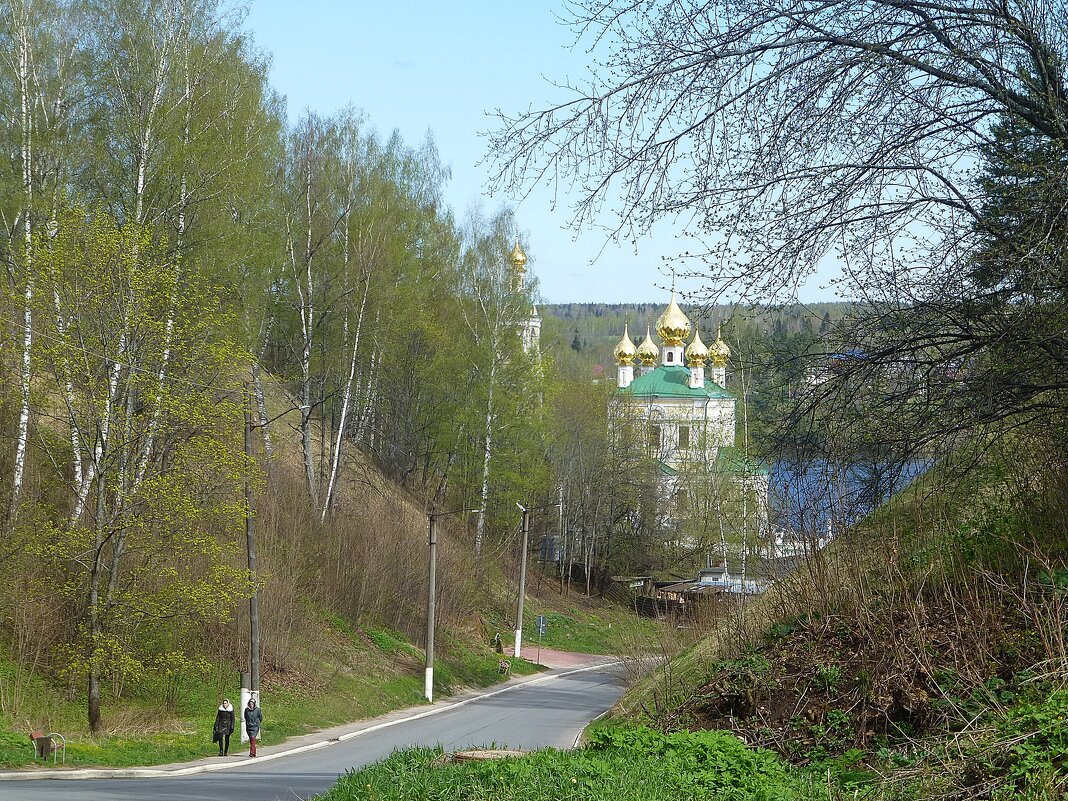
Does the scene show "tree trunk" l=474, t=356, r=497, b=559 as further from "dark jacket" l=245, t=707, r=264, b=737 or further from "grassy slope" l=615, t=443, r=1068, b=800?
"grassy slope" l=615, t=443, r=1068, b=800

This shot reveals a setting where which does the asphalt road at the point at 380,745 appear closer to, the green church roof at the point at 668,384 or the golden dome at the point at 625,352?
the green church roof at the point at 668,384

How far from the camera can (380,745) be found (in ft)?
74.4

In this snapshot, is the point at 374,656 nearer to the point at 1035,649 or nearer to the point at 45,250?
the point at 45,250

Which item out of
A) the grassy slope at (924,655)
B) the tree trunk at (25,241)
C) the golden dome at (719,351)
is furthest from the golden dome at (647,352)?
the golden dome at (719,351)

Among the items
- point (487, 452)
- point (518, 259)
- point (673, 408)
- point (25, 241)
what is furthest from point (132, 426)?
point (673, 408)

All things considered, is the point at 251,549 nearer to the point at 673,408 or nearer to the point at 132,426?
the point at 132,426

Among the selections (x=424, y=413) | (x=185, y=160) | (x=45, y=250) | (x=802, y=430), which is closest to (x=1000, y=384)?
(x=802, y=430)

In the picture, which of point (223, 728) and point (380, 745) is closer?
point (223, 728)

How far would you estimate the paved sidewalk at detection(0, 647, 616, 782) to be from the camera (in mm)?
17266

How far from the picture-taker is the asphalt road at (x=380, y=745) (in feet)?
48.3

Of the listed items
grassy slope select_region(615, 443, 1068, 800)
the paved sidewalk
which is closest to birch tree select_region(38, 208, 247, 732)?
the paved sidewalk

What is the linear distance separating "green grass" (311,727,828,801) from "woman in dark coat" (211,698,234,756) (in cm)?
1463

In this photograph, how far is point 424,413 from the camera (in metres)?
49.8

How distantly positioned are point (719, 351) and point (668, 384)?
78627mm
